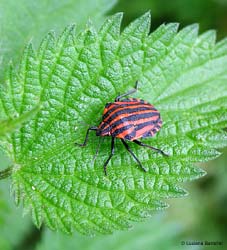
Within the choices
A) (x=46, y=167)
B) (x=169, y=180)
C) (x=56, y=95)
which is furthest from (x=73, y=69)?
(x=169, y=180)

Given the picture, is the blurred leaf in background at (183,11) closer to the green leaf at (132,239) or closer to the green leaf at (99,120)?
the green leaf at (99,120)

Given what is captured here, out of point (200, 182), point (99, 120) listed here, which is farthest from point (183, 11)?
point (99, 120)

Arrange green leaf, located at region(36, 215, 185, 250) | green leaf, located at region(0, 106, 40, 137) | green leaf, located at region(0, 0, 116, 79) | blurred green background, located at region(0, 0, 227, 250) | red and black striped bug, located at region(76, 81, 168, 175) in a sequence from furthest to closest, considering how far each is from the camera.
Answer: blurred green background, located at region(0, 0, 227, 250)
green leaf, located at region(36, 215, 185, 250)
green leaf, located at region(0, 0, 116, 79)
red and black striped bug, located at region(76, 81, 168, 175)
green leaf, located at region(0, 106, 40, 137)

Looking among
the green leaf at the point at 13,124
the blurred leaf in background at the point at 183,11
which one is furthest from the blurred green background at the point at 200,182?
the green leaf at the point at 13,124

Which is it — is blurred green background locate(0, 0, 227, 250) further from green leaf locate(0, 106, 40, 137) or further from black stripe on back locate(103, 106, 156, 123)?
green leaf locate(0, 106, 40, 137)

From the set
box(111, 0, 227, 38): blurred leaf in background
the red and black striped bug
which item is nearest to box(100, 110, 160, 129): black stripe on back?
the red and black striped bug

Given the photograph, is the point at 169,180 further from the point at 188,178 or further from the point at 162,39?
the point at 162,39
